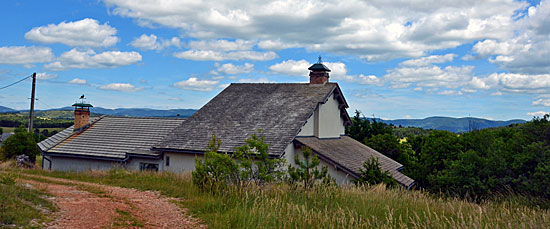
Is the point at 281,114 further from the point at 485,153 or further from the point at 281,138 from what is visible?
the point at 485,153

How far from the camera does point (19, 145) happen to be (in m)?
30.1

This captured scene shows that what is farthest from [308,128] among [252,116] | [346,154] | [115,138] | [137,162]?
[115,138]

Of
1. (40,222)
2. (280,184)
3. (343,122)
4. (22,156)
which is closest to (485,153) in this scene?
(343,122)

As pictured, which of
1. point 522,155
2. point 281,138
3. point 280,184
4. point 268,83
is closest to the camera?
point 280,184

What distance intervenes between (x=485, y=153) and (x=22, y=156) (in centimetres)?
3065

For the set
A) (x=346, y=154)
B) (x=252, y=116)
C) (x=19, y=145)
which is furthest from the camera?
(x=19, y=145)

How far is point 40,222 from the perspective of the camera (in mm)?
7680

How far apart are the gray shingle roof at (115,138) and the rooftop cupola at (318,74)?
32.9 ft

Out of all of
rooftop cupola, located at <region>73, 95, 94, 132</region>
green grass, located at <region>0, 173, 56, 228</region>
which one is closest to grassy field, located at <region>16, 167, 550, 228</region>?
green grass, located at <region>0, 173, 56, 228</region>

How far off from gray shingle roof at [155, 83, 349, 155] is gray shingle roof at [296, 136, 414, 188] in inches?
59.8

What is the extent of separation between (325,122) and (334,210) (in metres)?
17.7

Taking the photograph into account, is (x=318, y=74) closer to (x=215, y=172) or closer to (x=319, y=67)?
(x=319, y=67)

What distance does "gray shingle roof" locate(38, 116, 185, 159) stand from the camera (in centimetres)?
2666

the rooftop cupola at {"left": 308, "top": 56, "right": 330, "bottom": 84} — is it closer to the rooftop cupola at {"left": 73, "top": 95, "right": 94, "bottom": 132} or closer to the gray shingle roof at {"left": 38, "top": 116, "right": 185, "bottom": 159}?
the gray shingle roof at {"left": 38, "top": 116, "right": 185, "bottom": 159}
